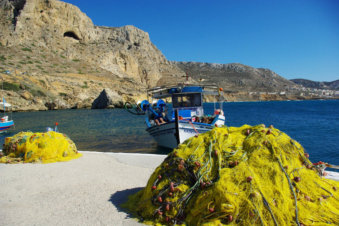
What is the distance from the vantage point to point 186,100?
14984 mm

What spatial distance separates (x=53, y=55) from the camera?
248 feet

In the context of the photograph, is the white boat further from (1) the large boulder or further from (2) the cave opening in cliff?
(2) the cave opening in cliff

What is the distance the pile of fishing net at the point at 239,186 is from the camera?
3363mm

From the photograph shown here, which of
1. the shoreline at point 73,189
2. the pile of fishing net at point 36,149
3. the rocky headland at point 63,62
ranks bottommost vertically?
the shoreline at point 73,189

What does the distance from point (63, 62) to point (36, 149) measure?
242ft

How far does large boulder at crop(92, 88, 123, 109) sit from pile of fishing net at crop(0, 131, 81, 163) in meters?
55.2

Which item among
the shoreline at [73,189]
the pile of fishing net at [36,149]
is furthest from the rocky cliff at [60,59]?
the shoreline at [73,189]

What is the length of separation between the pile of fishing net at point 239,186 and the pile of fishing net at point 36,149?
5.73 m

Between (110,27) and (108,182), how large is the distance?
5299 inches

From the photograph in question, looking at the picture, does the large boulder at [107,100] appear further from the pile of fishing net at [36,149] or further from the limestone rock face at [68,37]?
the pile of fishing net at [36,149]

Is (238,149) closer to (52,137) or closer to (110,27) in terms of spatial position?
→ (52,137)

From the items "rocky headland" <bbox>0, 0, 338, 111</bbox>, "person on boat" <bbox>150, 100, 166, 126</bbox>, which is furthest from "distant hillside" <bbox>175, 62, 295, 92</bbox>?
"person on boat" <bbox>150, 100, 166, 126</bbox>

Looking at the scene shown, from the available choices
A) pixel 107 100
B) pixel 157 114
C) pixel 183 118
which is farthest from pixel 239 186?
pixel 107 100

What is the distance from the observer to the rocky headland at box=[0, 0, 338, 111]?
56969 mm
